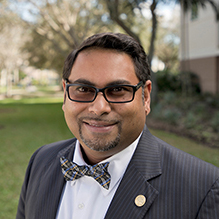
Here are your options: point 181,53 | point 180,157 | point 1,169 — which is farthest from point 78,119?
point 181,53

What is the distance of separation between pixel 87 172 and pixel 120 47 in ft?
2.84

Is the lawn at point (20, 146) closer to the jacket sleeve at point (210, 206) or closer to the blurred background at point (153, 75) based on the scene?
the blurred background at point (153, 75)

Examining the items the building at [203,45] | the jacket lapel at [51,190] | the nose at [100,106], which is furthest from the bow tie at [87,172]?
the building at [203,45]

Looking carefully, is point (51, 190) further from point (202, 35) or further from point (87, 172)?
point (202, 35)

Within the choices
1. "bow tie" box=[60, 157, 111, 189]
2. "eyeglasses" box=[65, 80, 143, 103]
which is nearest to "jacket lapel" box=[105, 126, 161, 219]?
"bow tie" box=[60, 157, 111, 189]

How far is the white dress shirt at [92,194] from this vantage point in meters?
1.71

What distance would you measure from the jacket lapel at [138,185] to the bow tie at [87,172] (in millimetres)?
111

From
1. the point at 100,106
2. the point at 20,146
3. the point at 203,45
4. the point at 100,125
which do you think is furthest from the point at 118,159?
the point at 203,45

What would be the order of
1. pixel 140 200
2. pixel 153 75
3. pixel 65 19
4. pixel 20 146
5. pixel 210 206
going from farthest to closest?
1. pixel 65 19
2. pixel 153 75
3. pixel 20 146
4. pixel 140 200
5. pixel 210 206

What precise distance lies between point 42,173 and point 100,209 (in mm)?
627

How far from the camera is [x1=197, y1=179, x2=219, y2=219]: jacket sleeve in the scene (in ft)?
4.75

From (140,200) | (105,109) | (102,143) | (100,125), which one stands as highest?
(105,109)

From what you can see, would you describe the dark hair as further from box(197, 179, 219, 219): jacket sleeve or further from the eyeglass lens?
box(197, 179, 219, 219): jacket sleeve

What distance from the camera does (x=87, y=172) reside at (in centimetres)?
179
